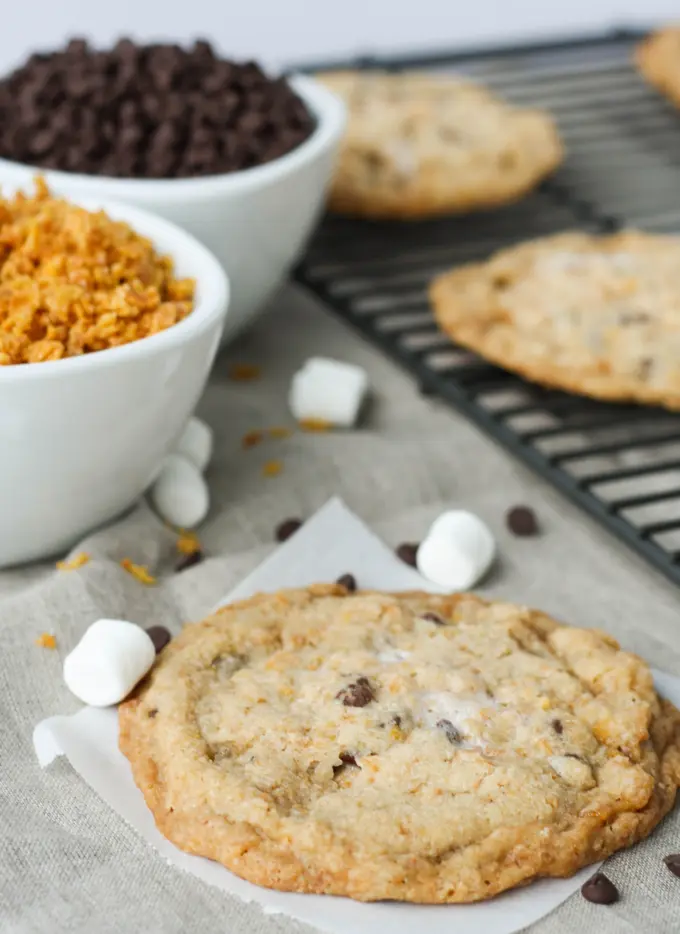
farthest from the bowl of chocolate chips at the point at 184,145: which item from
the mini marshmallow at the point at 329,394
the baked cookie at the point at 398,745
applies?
the baked cookie at the point at 398,745

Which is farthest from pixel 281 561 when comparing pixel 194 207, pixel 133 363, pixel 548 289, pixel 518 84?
pixel 518 84

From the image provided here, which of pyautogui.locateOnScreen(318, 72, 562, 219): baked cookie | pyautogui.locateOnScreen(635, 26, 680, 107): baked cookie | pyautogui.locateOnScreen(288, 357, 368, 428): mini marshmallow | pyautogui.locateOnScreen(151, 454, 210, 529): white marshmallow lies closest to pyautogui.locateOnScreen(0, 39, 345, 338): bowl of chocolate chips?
pyautogui.locateOnScreen(288, 357, 368, 428): mini marshmallow

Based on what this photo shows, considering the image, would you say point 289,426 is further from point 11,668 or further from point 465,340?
point 11,668

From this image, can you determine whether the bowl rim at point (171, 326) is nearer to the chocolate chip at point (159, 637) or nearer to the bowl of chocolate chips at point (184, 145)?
the bowl of chocolate chips at point (184, 145)

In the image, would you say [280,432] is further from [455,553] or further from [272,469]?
[455,553]

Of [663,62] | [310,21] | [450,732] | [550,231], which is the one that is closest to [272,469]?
[450,732]
